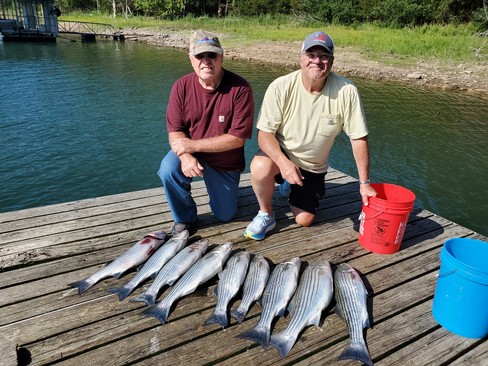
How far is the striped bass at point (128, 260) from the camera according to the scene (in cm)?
286

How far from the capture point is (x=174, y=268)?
2.96m

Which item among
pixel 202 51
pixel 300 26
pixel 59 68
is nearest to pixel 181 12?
pixel 300 26

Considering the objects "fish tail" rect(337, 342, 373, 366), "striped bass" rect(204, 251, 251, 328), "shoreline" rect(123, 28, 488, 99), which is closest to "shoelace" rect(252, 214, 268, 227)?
"striped bass" rect(204, 251, 251, 328)

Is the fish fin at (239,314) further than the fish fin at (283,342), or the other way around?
the fish fin at (239,314)

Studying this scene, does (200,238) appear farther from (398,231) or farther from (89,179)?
(89,179)

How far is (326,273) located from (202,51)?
203 cm

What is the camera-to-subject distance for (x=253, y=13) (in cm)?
3788

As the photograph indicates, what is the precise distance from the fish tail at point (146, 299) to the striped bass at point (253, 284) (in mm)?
560

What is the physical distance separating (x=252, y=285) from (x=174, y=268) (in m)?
0.62

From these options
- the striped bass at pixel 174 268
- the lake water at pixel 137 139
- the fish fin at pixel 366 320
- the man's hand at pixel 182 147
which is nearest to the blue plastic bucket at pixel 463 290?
the fish fin at pixel 366 320

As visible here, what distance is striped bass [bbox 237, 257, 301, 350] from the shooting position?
2428 millimetres

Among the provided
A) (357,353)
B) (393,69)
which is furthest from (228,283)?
(393,69)

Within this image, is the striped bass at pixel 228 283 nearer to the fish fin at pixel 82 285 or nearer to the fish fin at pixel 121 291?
the fish fin at pixel 121 291

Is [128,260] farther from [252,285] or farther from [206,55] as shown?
[206,55]
